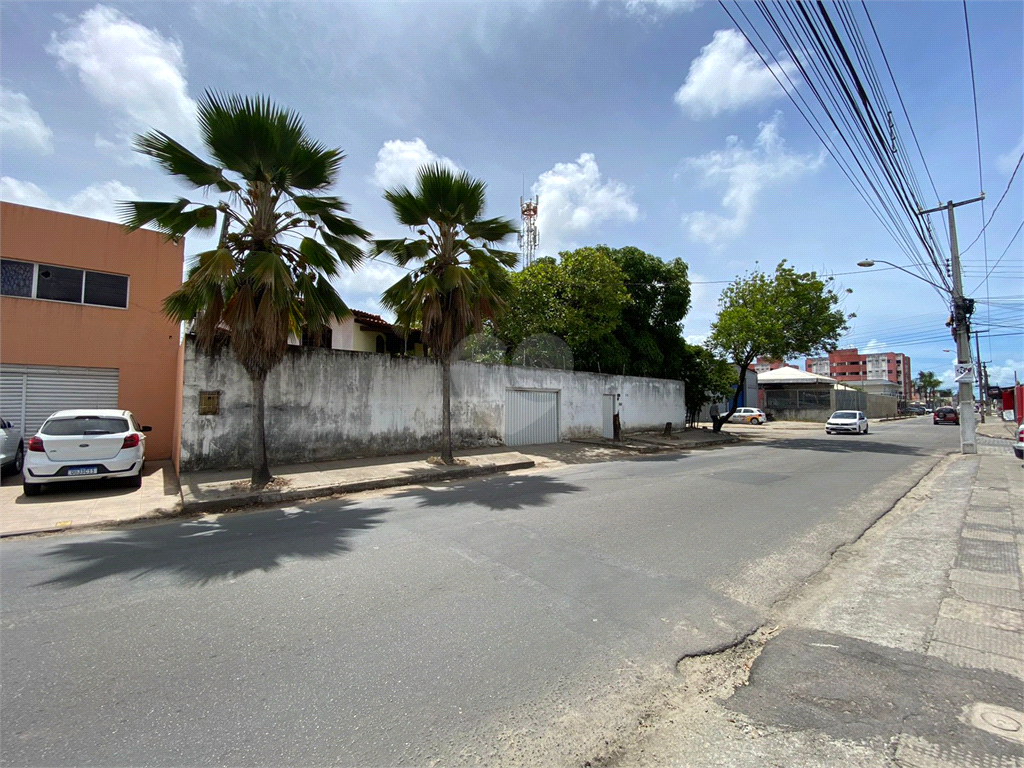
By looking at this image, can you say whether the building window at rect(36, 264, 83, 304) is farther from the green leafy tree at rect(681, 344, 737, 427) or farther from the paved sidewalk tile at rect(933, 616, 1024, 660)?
the green leafy tree at rect(681, 344, 737, 427)

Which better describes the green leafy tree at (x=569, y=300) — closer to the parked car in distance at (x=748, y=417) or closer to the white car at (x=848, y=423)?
the white car at (x=848, y=423)

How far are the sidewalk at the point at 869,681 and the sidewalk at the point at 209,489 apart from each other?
25.3ft

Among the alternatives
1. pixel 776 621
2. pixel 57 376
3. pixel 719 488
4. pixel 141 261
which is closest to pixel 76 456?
pixel 57 376

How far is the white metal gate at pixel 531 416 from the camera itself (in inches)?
645

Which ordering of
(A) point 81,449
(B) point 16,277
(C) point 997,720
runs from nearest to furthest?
(C) point 997,720 < (A) point 81,449 < (B) point 16,277

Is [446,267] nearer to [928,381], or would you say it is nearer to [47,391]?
[47,391]

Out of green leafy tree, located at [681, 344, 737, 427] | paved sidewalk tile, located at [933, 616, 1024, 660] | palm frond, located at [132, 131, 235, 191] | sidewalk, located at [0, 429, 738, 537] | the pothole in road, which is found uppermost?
palm frond, located at [132, 131, 235, 191]

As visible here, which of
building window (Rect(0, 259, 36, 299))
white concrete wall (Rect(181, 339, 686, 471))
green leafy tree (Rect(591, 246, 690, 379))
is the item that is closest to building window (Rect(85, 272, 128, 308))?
building window (Rect(0, 259, 36, 299))

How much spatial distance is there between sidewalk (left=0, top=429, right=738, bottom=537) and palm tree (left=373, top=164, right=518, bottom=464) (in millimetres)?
1254

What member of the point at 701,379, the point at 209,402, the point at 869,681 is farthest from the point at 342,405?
the point at 701,379

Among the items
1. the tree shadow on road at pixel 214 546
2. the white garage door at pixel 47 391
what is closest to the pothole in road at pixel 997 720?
the tree shadow on road at pixel 214 546

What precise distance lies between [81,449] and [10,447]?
3364 mm

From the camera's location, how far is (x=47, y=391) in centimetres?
1248

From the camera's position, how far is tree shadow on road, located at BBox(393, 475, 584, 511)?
8.06m
